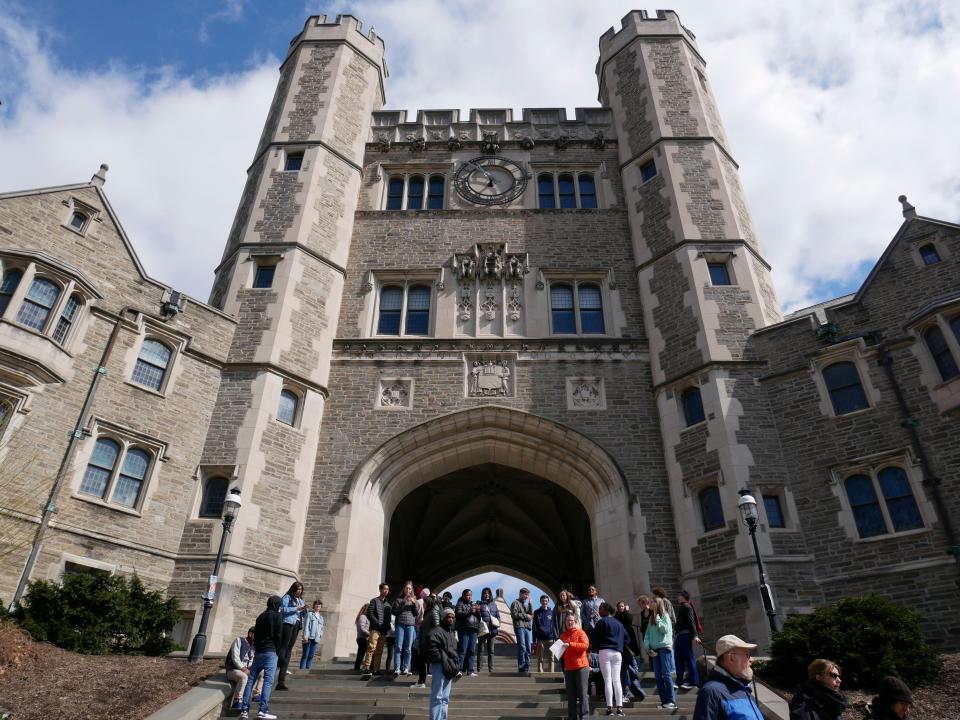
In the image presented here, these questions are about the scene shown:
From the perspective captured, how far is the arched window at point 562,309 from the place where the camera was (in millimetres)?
19344

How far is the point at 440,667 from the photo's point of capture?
8.41 meters

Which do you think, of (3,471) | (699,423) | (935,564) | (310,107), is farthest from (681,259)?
(3,471)

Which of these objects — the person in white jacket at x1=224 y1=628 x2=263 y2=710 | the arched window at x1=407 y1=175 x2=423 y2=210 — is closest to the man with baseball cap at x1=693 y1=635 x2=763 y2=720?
the person in white jacket at x1=224 y1=628 x2=263 y2=710

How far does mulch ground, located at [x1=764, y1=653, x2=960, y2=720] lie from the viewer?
8930 mm

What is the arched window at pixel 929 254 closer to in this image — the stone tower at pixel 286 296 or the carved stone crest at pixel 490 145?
the carved stone crest at pixel 490 145

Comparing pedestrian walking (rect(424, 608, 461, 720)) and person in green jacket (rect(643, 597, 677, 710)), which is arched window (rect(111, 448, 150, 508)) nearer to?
pedestrian walking (rect(424, 608, 461, 720))

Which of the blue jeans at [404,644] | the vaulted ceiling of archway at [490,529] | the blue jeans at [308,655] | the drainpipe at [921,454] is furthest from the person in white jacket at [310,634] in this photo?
the vaulted ceiling of archway at [490,529]

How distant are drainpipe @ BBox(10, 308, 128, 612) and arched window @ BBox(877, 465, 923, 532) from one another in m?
15.3

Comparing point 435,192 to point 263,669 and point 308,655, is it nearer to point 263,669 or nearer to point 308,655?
point 308,655

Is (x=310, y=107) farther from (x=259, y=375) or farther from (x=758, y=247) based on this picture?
(x=758, y=247)

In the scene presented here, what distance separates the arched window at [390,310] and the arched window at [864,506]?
11188 millimetres

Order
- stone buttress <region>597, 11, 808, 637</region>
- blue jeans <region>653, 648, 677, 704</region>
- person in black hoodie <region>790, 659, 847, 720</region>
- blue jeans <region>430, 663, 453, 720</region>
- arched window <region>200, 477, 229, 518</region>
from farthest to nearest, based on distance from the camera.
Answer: arched window <region>200, 477, 229, 518</region>, stone buttress <region>597, 11, 808, 637</region>, blue jeans <region>653, 648, 677, 704</region>, blue jeans <region>430, 663, 453, 720</region>, person in black hoodie <region>790, 659, 847, 720</region>

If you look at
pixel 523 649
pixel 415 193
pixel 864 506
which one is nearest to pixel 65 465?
pixel 523 649

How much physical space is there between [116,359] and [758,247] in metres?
16.1
